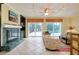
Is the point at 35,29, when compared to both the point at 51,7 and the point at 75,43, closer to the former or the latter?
the point at 51,7

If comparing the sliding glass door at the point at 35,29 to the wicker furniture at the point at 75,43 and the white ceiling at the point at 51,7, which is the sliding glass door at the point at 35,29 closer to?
the white ceiling at the point at 51,7

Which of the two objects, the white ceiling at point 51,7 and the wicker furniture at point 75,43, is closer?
the wicker furniture at point 75,43

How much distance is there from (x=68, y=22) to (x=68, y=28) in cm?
38

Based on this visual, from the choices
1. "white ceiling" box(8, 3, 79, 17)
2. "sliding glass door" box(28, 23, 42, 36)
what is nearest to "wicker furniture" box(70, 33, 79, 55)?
"white ceiling" box(8, 3, 79, 17)

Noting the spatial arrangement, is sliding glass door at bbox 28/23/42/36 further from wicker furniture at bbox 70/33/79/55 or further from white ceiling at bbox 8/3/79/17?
wicker furniture at bbox 70/33/79/55

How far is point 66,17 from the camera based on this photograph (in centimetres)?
830

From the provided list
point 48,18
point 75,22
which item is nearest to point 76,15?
point 75,22

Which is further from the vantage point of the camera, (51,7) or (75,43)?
(51,7)

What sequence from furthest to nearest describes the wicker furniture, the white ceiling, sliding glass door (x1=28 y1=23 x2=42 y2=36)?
sliding glass door (x1=28 y1=23 x2=42 y2=36), the white ceiling, the wicker furniture

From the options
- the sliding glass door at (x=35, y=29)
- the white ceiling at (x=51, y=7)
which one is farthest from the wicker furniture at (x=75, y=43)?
the sliding glass door at (x=35, y=29)

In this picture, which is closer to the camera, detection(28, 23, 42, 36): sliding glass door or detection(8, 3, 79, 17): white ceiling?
detection(8, 3, 79, 17): white ceiling

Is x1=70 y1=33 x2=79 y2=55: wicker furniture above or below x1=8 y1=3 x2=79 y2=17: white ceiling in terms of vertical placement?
below

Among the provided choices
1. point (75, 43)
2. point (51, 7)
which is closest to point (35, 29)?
point (51, 7)
